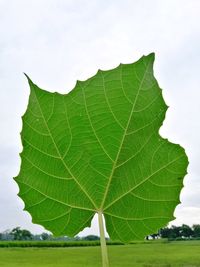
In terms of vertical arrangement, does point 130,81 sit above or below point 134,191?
above

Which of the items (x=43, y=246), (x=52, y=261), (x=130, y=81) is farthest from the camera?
(x=43, y=246)

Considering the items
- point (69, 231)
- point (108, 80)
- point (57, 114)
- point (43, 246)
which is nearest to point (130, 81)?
point (108, 80)

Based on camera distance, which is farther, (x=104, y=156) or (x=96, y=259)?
(x=96, y=259)

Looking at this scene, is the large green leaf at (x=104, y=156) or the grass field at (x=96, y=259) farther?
the grass field at (x=96, y=259)

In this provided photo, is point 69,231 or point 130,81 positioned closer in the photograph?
point 130,81

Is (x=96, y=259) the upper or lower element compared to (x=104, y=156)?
upper

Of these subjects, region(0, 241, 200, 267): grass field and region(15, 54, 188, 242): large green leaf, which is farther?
region(0, 241, 200, 267): grass field

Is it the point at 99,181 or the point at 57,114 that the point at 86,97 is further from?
the point at 99,181

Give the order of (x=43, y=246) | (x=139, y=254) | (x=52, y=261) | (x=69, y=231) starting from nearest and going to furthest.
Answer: (x=69, y=231) < (x=52, y=261) < (x=139, y=254) < (x=43, y=246)
